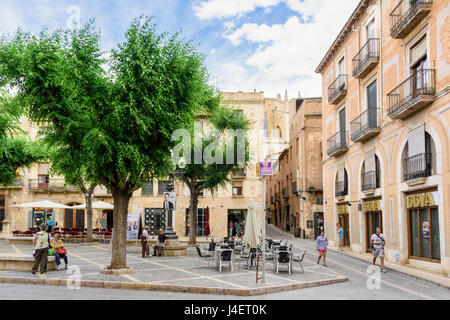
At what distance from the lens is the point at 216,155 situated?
1123 inches

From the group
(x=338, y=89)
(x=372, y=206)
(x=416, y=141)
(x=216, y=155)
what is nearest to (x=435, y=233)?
(x=416, y=141)

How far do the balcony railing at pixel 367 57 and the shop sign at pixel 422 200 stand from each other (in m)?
7.37

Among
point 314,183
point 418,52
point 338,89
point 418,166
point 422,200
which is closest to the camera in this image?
point 418,166

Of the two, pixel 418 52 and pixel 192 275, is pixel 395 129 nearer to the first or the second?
pixel 418 52

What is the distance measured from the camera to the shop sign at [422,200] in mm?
16531

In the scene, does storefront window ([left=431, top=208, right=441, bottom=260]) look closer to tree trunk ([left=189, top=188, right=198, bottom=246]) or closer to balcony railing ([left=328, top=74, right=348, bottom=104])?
balcony railing ([left=328, top=74, right=348, bottom=104])

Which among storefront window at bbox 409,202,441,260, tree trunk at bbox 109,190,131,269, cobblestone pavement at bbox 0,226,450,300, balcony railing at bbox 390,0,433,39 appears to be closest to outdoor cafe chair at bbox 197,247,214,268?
cobblestone pavement at bbox 0,226,450,300

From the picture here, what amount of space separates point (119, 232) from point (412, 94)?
40.7ft

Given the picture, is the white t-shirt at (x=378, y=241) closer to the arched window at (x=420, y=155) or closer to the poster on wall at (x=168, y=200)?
the arched window at (x=420, y=155)

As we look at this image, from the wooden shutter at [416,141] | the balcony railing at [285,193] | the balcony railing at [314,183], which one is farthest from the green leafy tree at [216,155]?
the balcony railing at [285,193]

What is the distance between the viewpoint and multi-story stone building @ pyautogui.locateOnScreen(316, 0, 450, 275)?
16188 millimetres

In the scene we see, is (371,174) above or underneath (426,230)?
above

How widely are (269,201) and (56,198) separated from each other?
33.5 meters
